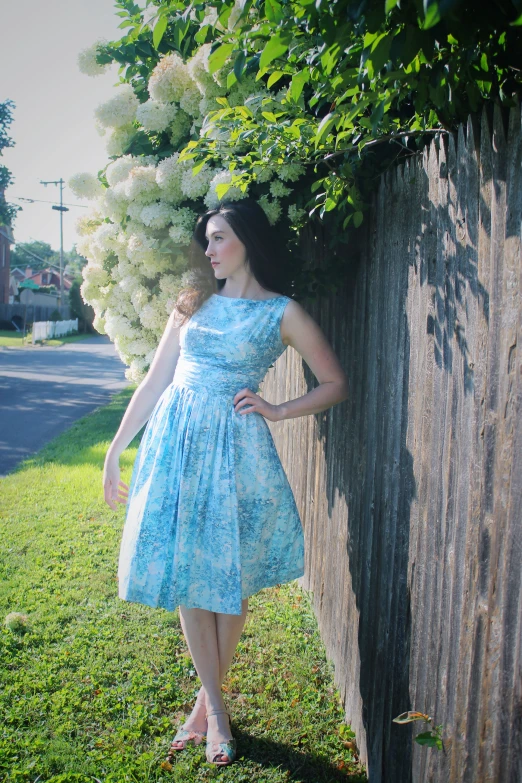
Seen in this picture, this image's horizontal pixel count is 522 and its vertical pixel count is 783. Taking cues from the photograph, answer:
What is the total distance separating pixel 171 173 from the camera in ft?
8.90

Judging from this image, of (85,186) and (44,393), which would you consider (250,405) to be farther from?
(44,393)

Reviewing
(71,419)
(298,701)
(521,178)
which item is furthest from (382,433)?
(71,419)

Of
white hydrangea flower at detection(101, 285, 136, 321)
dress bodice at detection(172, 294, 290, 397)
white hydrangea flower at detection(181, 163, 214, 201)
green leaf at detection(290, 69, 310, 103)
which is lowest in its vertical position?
dress bodice at detection(172, 294, 290, 397)

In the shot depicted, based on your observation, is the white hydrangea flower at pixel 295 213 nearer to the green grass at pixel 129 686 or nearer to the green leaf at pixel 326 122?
the green leaf at pixel 326 122

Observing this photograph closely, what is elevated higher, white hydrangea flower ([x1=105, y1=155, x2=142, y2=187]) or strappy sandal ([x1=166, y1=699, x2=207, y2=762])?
white hydrangea flower ([x1=105, y1=155, x2=142, y2=187])

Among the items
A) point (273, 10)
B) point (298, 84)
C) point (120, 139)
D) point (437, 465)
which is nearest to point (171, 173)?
point (120, 139)

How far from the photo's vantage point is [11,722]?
2594 millimetres

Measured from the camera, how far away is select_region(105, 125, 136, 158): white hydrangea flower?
10.4 ft

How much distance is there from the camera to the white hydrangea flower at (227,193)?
2.38m

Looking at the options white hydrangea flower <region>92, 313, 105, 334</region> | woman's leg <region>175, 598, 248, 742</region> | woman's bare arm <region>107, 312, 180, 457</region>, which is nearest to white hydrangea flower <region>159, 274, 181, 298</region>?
woman's bare arm <region>107, 312, 180, 457</region>

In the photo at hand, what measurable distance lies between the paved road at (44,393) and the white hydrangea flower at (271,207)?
5046 millimetres

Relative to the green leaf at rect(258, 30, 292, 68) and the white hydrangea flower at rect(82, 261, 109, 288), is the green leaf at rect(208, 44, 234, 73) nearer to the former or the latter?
the green leaf at rect(258, 30, 292, 68)

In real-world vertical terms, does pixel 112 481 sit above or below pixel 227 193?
below

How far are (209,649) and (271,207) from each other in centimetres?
172
